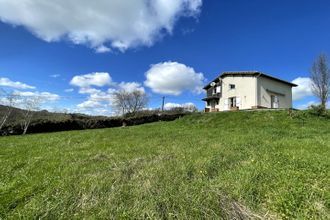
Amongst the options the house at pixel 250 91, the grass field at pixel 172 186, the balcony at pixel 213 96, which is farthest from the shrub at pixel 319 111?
the balcony at pixel 213 96

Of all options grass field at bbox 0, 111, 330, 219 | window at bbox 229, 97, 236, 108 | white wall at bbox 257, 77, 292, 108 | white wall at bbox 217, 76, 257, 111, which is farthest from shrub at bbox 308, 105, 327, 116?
window at bbox 229, 97, 236, 108

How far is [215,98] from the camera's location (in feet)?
124

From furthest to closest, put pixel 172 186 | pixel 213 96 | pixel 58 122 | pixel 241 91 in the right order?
pixel 213 96
pixel 241 91
pixel 58 122
pixel 172 186

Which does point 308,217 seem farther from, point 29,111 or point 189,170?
point 29,111

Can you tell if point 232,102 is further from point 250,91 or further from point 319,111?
point 319,111

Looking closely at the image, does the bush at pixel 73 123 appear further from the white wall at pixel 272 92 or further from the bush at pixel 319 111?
the bush at pixel 319 111

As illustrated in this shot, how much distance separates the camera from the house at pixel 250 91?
103ft

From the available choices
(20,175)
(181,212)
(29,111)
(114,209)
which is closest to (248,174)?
(181,212)

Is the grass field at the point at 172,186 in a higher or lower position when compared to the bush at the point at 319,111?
lower

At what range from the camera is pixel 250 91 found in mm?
31797

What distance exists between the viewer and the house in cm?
3152

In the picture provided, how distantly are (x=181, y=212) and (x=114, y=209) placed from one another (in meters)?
1.05

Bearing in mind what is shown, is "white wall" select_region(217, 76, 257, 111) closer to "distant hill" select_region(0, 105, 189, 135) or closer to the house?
the house

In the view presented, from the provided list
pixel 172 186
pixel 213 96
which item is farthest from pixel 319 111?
pixel 213 96
